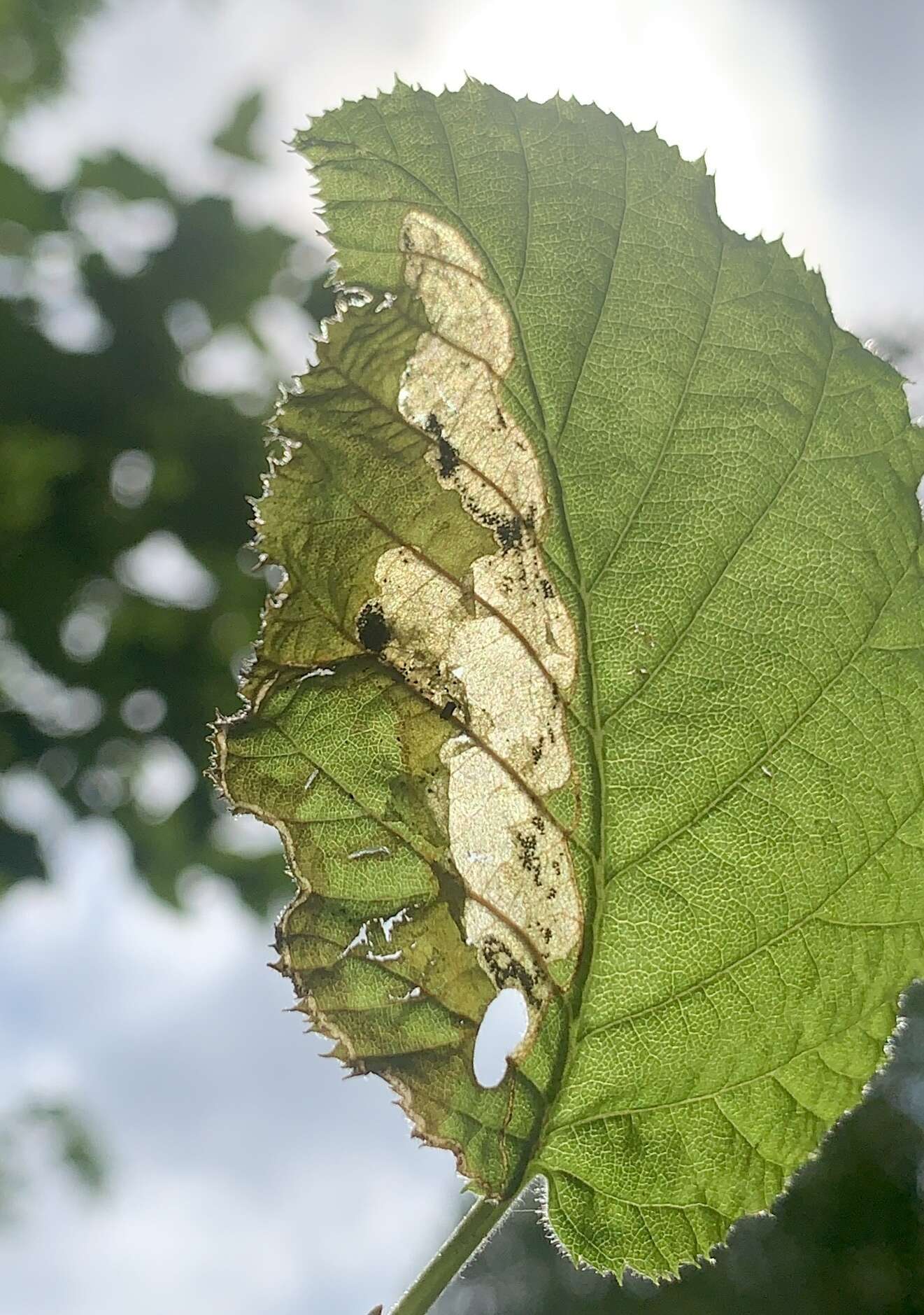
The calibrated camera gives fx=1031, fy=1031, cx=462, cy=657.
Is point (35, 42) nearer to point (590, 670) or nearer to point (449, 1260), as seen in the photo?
point (590, 670)

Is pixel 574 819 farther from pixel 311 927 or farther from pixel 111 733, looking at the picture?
pixel 111 733

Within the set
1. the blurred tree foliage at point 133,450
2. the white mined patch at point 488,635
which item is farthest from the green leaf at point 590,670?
the blurred tree foliage at point 133,450

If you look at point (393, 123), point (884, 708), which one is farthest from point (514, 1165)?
point (393, 123)

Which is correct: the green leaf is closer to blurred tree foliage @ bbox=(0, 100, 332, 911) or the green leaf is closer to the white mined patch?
the white mined patch

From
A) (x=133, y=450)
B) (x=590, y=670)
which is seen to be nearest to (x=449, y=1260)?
(x=590, y=670)

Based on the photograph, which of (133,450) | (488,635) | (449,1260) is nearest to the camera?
(449,1260)

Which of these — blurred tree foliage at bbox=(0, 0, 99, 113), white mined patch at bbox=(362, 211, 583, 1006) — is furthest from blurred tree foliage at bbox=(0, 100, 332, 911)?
white mined patch at bbox=(362, 211, 583, 1006)

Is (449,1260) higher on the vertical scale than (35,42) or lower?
lower
